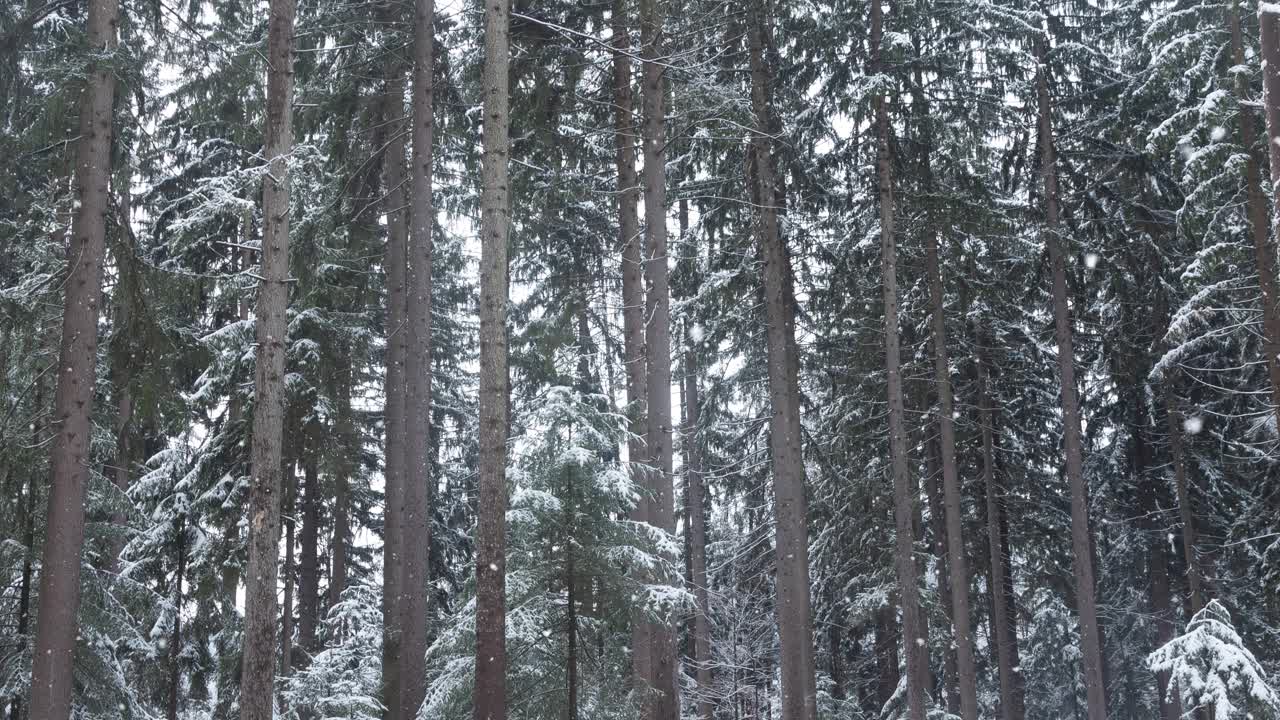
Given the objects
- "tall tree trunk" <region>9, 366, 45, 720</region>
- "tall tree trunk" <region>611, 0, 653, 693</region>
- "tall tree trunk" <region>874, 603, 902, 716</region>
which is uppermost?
"tall tree trunk" <region>611, 0, 653, 693</region>

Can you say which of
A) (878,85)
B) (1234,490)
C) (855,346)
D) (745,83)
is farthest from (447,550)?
(1234,490)

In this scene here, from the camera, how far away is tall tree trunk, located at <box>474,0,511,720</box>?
9945 millimetres

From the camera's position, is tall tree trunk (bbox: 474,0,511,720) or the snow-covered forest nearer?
tall tree trunk (bbox: 474,0,511,720)

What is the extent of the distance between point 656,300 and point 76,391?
784 cm

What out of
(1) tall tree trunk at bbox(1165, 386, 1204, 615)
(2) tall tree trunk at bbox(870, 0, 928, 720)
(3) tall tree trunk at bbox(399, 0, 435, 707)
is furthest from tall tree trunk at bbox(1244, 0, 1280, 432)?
(3) tall tree trunk at bbox(399, 0, 435, 707)

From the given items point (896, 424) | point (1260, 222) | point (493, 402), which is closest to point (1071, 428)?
point (896, 424)

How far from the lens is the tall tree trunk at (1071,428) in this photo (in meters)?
21.1

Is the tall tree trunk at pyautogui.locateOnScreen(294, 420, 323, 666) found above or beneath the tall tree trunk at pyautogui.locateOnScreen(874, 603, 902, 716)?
above

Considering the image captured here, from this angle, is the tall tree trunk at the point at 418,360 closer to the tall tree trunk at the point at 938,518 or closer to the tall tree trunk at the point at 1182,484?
the tall tree trunk at the point at 938,518

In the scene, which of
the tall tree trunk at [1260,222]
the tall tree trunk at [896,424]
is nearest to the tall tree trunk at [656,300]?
the tall tree trunk at [896,424]

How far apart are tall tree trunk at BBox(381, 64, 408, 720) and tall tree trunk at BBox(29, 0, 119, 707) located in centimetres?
422

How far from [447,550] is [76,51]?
1730 cm

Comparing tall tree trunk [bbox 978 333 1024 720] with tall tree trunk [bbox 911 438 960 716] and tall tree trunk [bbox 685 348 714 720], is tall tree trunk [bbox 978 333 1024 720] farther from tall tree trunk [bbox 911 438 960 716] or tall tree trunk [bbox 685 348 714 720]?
tall tree trunk [bbox 685 348 714 720]

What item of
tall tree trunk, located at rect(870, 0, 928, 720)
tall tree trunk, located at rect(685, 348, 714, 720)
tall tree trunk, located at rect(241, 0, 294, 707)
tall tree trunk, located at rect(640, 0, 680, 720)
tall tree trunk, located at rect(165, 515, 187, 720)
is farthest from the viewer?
tall tree trunk, located at rect(685, 348, 714, 720)
